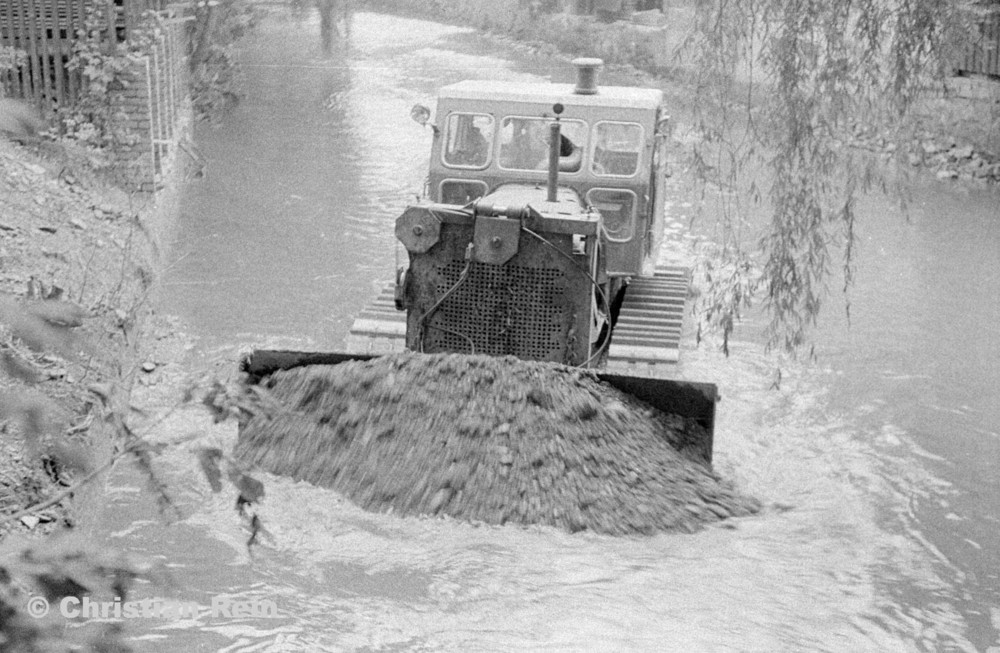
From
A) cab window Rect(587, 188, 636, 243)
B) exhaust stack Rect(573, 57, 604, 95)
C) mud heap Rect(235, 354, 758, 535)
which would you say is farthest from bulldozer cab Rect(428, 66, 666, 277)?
mud heap Rect(235, 354, 758, 535)

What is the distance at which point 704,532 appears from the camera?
724cm

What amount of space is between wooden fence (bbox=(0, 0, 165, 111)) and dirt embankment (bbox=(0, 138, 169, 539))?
95 centimetres

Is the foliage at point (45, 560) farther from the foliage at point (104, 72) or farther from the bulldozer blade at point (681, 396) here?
the foliage at point (104, 72)

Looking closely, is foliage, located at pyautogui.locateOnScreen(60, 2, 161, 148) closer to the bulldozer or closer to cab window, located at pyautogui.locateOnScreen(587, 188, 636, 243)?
the bulldozer

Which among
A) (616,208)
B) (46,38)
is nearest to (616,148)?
(616,208)

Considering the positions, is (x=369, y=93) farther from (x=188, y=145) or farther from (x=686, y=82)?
(x=686, y=82)

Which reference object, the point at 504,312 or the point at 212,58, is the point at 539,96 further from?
the point at 212,58

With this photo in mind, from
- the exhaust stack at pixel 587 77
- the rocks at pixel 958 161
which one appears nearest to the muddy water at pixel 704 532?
the exhaust stack at pixel 587 77

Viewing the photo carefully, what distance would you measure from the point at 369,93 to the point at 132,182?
14014 millimetres

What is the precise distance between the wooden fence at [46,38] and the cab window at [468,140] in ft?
16.9

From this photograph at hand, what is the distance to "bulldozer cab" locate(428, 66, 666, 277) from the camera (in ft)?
31.6

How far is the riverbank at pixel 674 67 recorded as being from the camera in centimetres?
1196

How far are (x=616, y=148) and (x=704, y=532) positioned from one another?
351 cm

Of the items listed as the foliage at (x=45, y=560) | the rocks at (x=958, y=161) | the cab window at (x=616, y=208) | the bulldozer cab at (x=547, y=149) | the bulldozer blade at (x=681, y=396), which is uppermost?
the foliage at (x=45, y=560)
